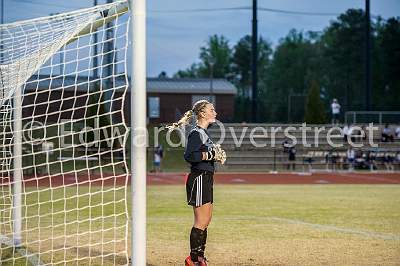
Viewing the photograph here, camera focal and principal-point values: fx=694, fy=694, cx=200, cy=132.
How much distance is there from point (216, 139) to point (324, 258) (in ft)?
96.1

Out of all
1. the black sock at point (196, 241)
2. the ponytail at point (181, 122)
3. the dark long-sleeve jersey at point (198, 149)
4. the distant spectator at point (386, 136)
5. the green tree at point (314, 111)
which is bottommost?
the black sock at point (196, 241)

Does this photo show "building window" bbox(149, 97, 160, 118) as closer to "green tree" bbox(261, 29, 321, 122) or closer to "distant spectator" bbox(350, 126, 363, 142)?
"distant spectator" bbox(350, 126, 363, 142)

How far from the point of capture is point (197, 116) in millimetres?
7938

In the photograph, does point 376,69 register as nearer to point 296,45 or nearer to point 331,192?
point 296,45

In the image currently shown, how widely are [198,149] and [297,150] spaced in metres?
30.4

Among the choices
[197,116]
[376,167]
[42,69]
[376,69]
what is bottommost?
[376,167]

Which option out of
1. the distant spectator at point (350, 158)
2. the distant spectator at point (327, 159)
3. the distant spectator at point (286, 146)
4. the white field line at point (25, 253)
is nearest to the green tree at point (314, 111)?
the distant spectator at point (286, 146)

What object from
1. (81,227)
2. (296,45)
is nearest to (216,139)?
(81,227)

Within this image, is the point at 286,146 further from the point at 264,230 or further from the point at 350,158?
the point at 264,230

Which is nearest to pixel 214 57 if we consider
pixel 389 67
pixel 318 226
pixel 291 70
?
pixel 291 70

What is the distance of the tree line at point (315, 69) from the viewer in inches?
2094

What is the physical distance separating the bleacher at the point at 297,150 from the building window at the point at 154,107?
16954 millimetres

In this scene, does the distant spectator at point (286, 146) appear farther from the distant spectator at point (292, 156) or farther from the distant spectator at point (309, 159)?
the distant spectator at point (309, 159)

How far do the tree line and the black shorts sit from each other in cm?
3627
